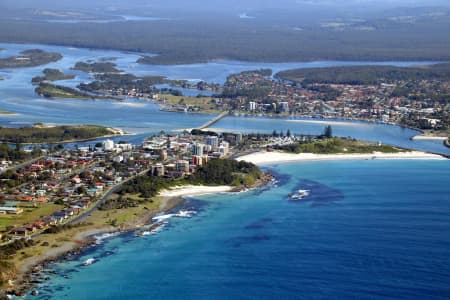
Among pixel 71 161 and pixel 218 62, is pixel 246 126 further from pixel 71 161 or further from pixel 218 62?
pixel 218 62

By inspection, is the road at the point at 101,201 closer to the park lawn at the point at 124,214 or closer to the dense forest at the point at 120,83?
the park lawn at the point at 124,214

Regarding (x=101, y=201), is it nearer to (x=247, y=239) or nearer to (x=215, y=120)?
(x=247, y=239)

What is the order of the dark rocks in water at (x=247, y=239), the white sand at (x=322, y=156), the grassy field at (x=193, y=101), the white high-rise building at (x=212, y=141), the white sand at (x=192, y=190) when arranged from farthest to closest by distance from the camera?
1. the grassy field at (x=193, y=101)
2. the white high-rise building at (x=212, y=141)
3. the white sand at (x=322, y=156)
4. the white sand at (x=192, y=190)
5. the dark rocks in water at (x=247, y=239)

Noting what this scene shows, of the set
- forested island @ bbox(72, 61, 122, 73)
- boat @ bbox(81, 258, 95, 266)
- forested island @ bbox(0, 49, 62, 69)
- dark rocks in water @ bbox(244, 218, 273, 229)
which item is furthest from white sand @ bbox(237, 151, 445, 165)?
forested island @ bbox(0, 49, 62, 69)

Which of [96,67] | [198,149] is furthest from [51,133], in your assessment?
[96,67]

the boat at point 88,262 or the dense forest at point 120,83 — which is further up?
the dense forest at point 120,83

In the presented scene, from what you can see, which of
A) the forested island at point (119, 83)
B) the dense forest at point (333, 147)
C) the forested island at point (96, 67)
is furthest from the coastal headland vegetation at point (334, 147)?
the forested island at point (96, 67)
